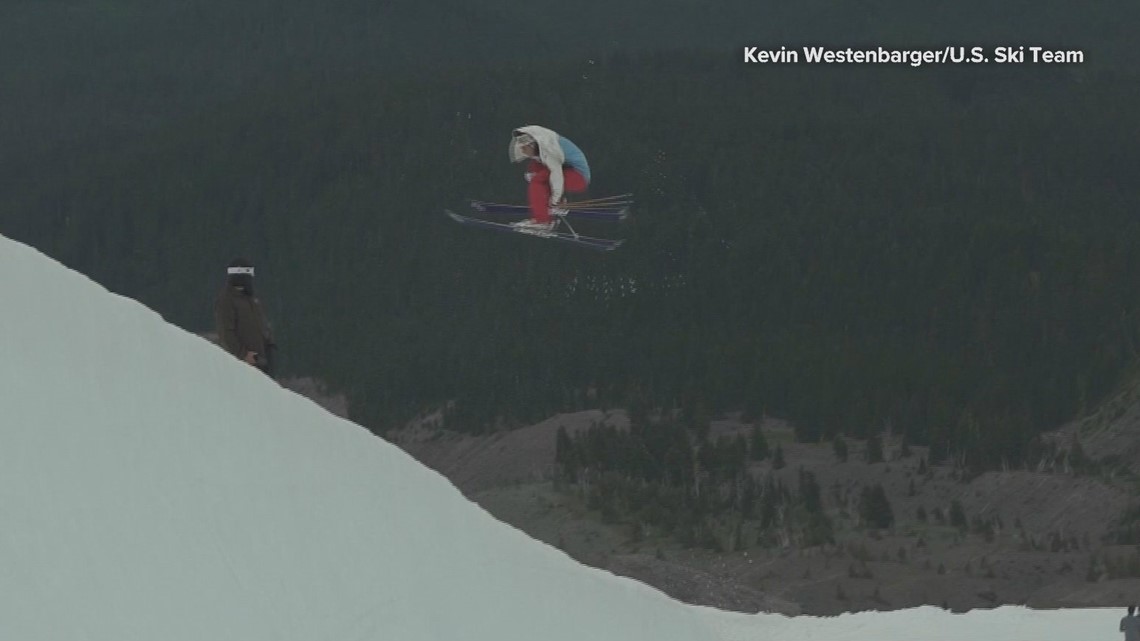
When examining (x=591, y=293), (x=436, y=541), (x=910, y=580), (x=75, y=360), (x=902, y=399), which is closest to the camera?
(x=75, y=360)

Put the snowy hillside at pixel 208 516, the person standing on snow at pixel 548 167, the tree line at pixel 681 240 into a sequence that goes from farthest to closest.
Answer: the tree line at pixel 681 240 < the person standing on snow at pixel 548 167 < the snowy hillside at pixel 208 516

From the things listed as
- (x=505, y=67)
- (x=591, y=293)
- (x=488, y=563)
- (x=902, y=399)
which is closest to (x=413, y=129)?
(x=505, y=67)

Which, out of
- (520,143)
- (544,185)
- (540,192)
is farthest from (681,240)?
(520,143)

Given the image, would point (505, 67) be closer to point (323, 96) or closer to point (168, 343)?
point (323, 96)

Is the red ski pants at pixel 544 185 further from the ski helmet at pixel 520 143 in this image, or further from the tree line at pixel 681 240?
the tree line at pixel 681 240

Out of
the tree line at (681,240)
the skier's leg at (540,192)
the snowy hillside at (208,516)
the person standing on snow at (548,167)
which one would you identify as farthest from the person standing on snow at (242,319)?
the tree line at (681,240)

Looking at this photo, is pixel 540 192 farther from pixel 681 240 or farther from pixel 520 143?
pixel 681 240
